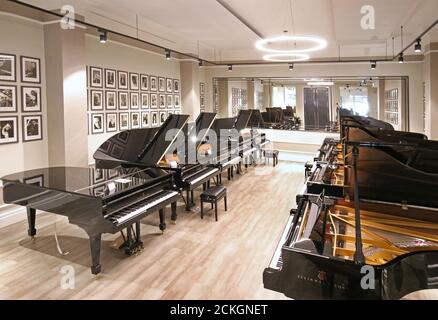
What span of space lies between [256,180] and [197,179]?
132 inches

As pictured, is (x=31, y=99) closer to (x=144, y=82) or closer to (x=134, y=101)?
(x=134, y=101)

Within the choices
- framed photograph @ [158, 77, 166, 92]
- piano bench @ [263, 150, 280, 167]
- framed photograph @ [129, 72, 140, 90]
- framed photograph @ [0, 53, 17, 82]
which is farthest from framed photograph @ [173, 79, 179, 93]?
framed photograph @ [0, 53, 17, 82]

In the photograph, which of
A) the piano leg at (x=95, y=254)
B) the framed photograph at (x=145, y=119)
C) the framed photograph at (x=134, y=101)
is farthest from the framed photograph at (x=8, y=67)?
the framed photograph at (x=145, y=119)

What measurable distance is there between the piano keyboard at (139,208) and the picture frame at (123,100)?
4.05 metres

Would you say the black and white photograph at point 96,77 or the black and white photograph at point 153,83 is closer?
the black and white photograph at point 96,77

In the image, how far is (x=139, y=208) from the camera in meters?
4.18

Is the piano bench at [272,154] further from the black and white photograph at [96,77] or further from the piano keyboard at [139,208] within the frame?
the piano keyboard at [139,208]

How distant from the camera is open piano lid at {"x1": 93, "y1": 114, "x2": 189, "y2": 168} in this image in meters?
5.17

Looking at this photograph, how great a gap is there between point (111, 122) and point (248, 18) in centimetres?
383

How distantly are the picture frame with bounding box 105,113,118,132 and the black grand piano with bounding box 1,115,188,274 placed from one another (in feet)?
6.44

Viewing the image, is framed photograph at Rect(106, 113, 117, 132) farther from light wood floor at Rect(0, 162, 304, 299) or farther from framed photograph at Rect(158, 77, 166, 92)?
light wood floor at Rect(0, 162, 304, 299)

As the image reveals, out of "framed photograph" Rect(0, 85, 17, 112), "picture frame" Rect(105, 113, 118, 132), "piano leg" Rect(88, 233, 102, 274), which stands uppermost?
"framed photograph" Rect(0, 85, 17, 112)

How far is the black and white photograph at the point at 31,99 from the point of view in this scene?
5.85 m
